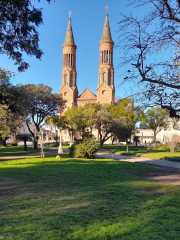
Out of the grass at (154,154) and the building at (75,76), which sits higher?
the building at (75,76)

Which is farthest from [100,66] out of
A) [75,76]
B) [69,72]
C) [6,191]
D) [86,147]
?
[6,191]

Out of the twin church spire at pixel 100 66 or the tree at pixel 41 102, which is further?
the twin church spire at pixel 100 66

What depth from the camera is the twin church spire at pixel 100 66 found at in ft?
265

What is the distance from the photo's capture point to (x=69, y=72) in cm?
8512

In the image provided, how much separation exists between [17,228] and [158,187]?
218 inches

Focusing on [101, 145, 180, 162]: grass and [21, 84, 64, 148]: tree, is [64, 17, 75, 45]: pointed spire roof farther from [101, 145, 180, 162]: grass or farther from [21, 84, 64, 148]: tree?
[101, 145, 180, 162]: grass

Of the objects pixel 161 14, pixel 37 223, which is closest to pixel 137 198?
pixel 37 223

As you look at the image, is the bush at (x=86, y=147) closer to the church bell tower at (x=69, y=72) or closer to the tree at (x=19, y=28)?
the tree at (x=19, y=28)

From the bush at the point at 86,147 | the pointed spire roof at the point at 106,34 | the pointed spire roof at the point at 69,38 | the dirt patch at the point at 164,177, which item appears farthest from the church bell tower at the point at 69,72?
the dirt patch at the point at 164,177

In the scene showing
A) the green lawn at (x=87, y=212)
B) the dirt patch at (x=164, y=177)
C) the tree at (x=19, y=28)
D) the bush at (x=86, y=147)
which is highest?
the tree at (x=19, y=28)

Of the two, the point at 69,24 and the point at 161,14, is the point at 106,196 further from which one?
the point at 69,24

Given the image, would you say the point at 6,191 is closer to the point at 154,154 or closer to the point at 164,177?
the point at 164,177

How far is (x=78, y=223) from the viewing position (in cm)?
442

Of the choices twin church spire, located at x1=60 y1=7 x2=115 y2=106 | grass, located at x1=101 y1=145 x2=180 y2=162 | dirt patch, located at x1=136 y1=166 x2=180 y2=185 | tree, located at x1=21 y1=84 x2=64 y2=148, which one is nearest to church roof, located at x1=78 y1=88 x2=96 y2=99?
twin church spire, located at x1=60 y1=7 x2=115 y2=106
